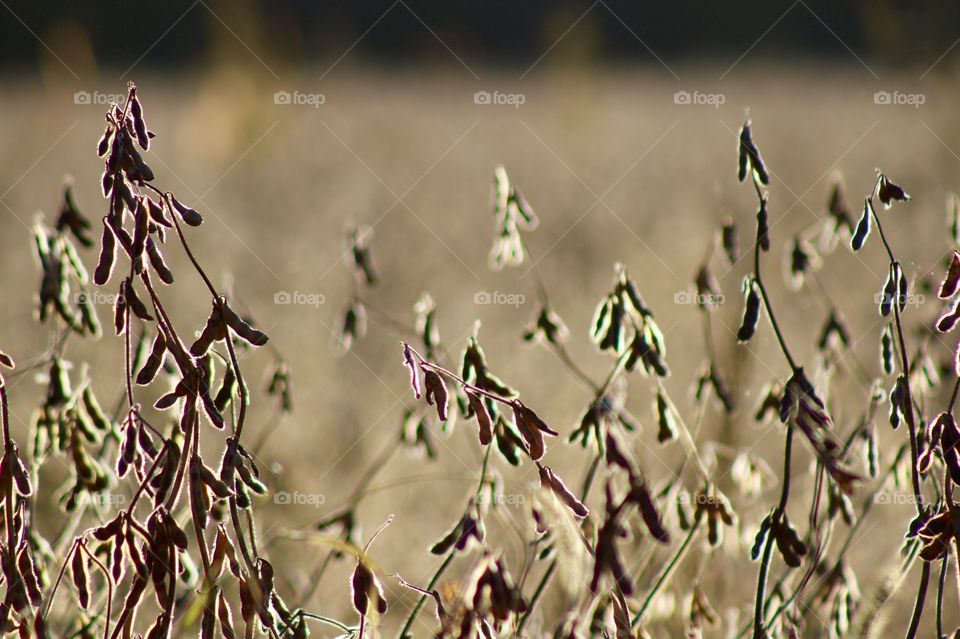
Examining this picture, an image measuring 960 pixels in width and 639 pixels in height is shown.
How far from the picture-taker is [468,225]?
20.0 feet

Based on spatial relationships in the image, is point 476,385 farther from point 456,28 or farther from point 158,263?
point 456,28

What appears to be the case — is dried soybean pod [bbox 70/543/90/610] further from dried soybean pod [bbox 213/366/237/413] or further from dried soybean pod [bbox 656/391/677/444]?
dried soybean pod [bbox 656/391/677/444]

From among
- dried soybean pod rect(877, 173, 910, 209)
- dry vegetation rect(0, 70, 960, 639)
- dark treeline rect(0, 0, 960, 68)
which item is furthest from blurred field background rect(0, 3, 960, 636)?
dark treeline rect(0, 0, 960, 68)

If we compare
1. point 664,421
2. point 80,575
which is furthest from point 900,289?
point 80,575

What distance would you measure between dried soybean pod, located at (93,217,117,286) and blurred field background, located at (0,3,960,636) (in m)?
0.47

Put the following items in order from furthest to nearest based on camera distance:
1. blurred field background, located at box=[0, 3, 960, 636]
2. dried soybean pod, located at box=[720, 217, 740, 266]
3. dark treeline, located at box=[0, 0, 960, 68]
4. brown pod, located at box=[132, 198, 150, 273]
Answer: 1. dark treeline, located at box=[0, 0, 960, 68]
2. blurred field background, located at box=[0, 3, 960, 636]
3. dried soybean pod, located at box=[720, 217, 740, 266]
4. brown pod, located at box=[132, 198, 150, 273]

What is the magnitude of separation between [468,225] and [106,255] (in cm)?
518

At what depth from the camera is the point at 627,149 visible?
9008 millimetres

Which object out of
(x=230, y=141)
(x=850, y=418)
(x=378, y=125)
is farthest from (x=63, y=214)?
(x=378, y=125)

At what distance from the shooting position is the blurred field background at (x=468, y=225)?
2.43 m

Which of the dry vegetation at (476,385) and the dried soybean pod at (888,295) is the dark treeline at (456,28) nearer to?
the dry vegetation at (476,385)

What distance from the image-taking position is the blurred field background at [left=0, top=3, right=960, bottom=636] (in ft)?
7.98

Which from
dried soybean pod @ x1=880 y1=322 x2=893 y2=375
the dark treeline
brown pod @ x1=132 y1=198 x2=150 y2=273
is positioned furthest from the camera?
the dark treeline

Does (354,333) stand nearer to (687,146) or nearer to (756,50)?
(687,146)
